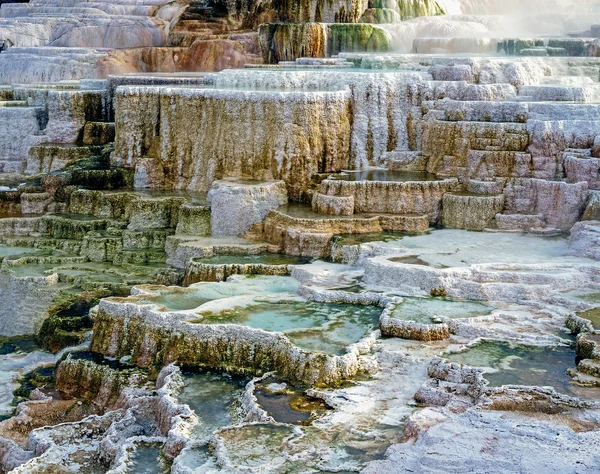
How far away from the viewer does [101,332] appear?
Result: 50.0 feet

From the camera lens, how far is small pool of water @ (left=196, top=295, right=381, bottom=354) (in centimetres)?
1365

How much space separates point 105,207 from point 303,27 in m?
8.36

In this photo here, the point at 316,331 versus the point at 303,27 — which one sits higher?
the point at 303,27

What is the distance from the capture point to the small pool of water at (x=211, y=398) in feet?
39.9

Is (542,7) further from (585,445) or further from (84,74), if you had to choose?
(585,445)

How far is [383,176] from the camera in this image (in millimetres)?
19234

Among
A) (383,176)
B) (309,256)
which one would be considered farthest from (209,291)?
(383,176)

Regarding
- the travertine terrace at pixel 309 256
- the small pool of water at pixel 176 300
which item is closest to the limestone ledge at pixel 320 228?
the travertine terrace at pixel 309 256

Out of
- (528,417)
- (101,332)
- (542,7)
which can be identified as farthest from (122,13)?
(528,417)

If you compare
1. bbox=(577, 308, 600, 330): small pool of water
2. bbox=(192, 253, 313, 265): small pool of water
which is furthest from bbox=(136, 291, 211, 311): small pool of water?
bbox=(577, 308, 600, 330): small pool of water

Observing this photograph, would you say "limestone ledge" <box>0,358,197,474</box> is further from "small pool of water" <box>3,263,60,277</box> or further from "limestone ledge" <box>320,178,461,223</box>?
"limestone ledge" <box>320,178,461,223</box>

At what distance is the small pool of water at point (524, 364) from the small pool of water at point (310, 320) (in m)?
1.46

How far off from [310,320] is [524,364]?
2979 mm

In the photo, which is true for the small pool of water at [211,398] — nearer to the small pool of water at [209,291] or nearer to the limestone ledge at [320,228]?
the small pool of water at [209,291]
